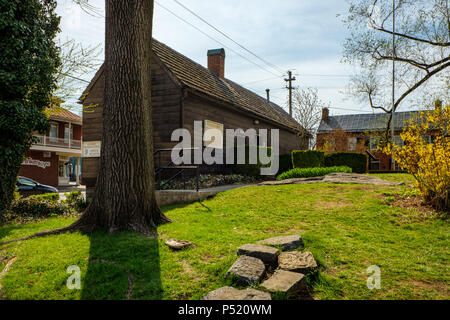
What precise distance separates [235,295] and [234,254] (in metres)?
1.13

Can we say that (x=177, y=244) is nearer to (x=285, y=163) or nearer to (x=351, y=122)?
(x=285, y=163)

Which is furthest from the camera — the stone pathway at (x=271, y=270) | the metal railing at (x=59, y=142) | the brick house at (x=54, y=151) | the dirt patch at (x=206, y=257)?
the metal railing at (x=59, y=142)

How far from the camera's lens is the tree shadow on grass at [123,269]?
2.99 m

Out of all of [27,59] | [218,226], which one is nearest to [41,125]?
[27,59]

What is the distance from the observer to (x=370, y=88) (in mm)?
22172

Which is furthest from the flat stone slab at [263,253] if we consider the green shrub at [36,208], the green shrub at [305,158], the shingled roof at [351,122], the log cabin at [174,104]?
the shingled roof at [351,122]

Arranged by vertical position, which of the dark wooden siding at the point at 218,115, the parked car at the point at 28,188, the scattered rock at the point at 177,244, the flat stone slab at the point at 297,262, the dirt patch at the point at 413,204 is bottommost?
the parked car at the point at 28,188

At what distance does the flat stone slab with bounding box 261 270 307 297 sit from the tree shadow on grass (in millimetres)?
1067

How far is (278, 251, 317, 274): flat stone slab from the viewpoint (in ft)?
10.6

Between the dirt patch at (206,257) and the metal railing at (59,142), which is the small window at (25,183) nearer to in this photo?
the metal railing at (59,142)

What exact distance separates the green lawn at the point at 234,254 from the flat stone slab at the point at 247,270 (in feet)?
0.55

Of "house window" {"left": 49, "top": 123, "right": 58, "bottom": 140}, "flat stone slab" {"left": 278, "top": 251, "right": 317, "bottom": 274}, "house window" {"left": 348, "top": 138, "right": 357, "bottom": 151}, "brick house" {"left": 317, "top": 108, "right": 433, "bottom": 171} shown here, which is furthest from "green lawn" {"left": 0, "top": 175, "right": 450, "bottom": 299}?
"house window" {"left": 348, "top": 138, "right": 357, "bottom": 151}

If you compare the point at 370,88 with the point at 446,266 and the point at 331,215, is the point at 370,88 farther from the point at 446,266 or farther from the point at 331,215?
the point at 446,266
